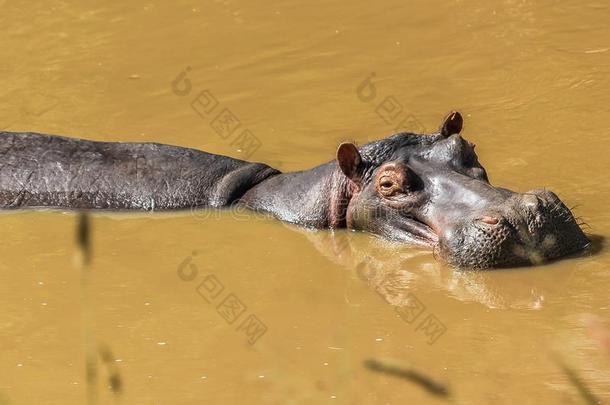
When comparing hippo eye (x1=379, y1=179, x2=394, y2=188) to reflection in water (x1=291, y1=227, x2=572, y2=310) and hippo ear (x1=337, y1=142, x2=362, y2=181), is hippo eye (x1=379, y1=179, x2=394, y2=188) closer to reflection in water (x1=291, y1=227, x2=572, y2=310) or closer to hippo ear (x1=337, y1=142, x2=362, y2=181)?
hippo ear (x1=337, y1=142, x2=362, y2=181)

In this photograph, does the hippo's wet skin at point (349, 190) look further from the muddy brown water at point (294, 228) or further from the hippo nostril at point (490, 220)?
the muddy brown water at point (294, 228)

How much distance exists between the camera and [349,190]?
7.97 meters

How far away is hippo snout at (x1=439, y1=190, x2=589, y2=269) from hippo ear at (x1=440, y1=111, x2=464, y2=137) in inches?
41.7

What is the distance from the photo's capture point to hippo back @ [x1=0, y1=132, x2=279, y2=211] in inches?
332

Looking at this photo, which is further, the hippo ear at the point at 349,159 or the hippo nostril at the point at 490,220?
the hippo ear at the point at 349,159

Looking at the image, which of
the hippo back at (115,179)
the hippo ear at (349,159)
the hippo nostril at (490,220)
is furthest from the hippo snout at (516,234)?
the hippo back at (115,179)

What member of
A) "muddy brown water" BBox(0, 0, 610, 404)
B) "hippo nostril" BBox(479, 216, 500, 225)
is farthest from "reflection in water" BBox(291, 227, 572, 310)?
"hippo nostril" BBox(479, 216, 500, 225)

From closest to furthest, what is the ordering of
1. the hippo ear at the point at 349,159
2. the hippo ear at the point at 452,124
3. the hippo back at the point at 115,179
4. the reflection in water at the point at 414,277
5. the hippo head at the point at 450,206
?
1. the reflection in water at the point at 414,277
2. the hippo head at the point at 450,206
3. the hippo ear at the point at 349,159
4. the hippo ear at the point at 452,124
5. the hippo back at the point at 115,179

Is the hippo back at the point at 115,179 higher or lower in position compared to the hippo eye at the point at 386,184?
lower

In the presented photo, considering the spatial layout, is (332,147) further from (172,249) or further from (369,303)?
(369,303)

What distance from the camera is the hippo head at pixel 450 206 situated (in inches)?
271

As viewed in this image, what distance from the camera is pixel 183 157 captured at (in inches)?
338

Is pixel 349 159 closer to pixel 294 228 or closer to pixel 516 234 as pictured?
pixel 294 228

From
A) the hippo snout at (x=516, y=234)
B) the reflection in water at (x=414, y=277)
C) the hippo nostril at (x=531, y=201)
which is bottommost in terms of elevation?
the reflection in water at (x=414, y=277)
